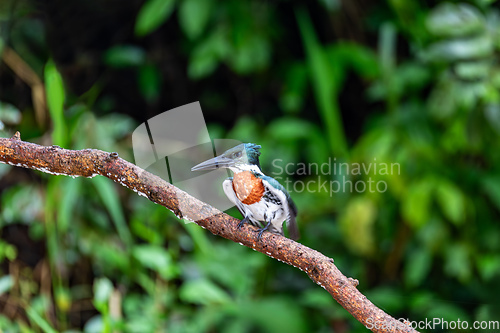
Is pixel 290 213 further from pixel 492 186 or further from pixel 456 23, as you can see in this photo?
pixel 492 186

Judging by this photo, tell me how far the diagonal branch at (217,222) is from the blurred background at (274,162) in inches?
20.6

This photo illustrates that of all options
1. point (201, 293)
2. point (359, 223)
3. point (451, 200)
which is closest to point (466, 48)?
point (451, 200)

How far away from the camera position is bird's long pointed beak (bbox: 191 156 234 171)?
0.93ft

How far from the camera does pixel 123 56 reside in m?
1.29

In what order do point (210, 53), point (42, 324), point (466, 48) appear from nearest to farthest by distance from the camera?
point (42, 324), point (466, 48), point (210, 53)

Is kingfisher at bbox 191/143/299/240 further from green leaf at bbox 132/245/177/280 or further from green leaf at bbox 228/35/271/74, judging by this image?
green leaf at bbox 228/35/271/74

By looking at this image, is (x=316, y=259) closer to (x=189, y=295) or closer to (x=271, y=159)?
(x=271, y=159)

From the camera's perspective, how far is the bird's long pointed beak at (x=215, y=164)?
0.28m

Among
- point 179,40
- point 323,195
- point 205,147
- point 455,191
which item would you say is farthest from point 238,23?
point 205,147

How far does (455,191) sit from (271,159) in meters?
0.44

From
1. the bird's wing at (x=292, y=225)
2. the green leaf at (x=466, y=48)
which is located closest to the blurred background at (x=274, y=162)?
the green leaf at (x=466, y=48)

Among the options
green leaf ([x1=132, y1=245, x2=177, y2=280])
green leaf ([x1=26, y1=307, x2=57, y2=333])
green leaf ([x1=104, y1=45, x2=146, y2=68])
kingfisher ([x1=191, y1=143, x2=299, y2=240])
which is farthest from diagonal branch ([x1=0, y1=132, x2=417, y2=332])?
green leaf ([x1=104, y1=45, x2=146, y2=68])

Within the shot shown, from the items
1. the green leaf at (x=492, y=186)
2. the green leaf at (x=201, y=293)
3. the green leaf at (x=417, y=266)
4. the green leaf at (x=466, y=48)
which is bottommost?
the green leaf at (x=201, y=293)

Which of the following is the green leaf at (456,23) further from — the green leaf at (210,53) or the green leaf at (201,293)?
the green leaf at (201,293)
